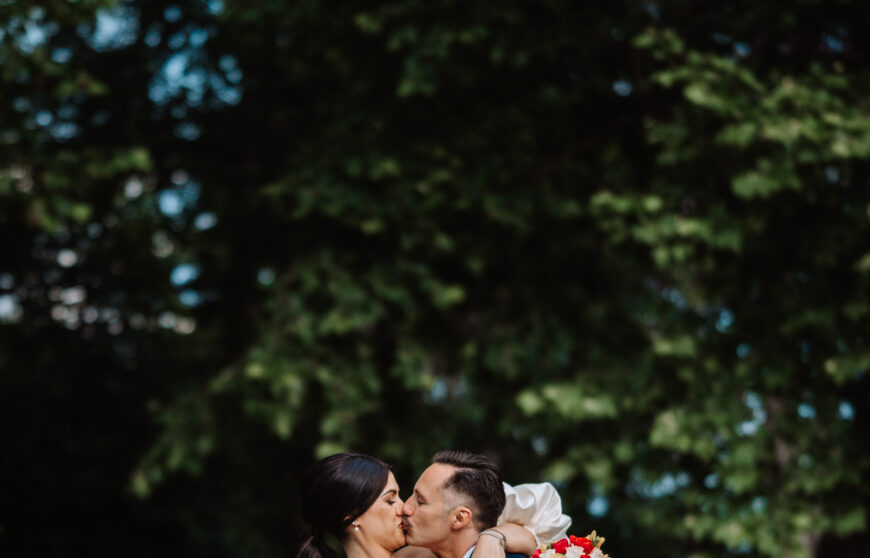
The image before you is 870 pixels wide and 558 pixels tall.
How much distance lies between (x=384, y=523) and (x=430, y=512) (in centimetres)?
17

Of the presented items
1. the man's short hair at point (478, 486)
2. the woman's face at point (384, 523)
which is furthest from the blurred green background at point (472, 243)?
the woman's face at point (384, 523)

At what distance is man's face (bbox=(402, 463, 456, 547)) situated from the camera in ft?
11.9

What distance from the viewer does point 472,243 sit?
902 cm

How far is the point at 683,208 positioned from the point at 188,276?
4.93 metres

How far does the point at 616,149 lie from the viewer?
888cm

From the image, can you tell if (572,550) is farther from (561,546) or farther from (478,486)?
(478,486)

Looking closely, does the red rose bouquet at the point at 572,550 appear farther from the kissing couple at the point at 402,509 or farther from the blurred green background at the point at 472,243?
the blurred green background at the point at 472,243

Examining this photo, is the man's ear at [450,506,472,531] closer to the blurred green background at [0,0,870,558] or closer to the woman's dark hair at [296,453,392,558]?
the woman's dark hair at [296,453,392,558]

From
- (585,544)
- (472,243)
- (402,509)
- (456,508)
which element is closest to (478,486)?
(456,508)

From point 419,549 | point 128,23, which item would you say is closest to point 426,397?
point 128,23

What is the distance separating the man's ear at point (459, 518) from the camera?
3613 mm

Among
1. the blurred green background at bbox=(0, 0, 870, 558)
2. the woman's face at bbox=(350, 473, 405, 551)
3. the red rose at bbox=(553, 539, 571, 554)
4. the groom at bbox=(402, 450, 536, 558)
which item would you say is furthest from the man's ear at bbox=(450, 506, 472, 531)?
the blurred green background at bbox=(0, 0, 870, 558)

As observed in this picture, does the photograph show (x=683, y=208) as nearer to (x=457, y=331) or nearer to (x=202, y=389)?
(x=457, y=331)

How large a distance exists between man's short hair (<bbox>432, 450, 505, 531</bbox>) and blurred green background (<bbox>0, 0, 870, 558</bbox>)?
A: 4.49 metres
